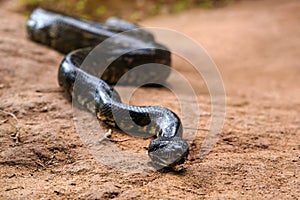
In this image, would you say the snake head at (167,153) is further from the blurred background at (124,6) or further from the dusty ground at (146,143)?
the blurred background at (124,6)

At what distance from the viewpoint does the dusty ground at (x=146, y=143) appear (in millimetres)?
3344

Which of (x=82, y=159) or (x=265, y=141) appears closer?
(x=82, y=159)

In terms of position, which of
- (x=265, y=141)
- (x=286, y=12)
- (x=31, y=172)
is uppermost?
(x=286, y=12)

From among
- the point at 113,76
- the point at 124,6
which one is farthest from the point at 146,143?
the point at 124,6

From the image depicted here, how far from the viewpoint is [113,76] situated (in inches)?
263

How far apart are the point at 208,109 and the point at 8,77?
3068 millimetres

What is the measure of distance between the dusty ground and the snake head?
5.0 inches

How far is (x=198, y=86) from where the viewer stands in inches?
292

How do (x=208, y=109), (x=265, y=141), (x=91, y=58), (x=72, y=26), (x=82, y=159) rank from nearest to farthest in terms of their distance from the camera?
(x=82, y=159) < (x=265, y=141) < (x=208, y=109) < (x=91, y=58) < (x=72, y=26)

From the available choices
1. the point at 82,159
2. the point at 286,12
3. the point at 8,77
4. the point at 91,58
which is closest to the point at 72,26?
the point at 91,58

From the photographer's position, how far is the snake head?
3.71m

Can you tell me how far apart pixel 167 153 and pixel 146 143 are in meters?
0.67

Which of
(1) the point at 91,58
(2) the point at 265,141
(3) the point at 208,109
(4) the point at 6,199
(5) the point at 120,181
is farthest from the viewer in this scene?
(1) the point at 91,58

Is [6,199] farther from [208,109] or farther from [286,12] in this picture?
[286,12]
